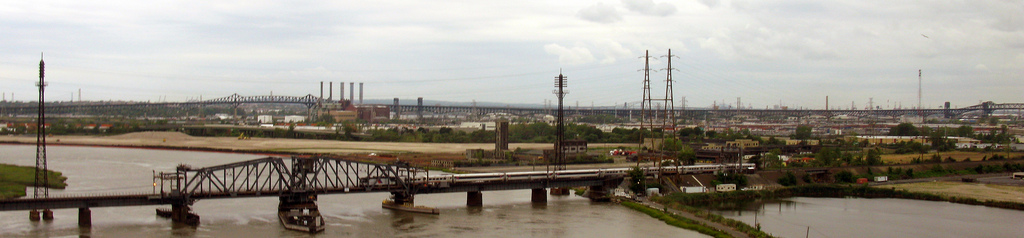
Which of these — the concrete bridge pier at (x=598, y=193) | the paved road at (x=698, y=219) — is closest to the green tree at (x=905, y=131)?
the concrete bridge pier at (x=598, y=193)

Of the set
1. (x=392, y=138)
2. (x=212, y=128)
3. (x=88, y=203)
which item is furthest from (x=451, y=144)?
(x=88, y=203)

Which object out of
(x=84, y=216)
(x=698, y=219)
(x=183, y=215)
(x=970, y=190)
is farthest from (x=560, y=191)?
(x=970, y=190)

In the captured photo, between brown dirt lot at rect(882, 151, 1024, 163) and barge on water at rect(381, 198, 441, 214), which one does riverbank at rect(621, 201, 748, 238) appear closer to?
barge on water at rect(381, 198, 441, 214)

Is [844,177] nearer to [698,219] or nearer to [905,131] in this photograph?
[698,219]

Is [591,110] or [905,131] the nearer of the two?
[905,131]

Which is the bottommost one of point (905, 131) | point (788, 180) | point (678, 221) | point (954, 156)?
point (678, 221)

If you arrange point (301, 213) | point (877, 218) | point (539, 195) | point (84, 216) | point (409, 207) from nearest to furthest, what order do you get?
point (84, 216)
point (301, 213)
point (409, 207)
point (877, 218)
point (539, 195)
